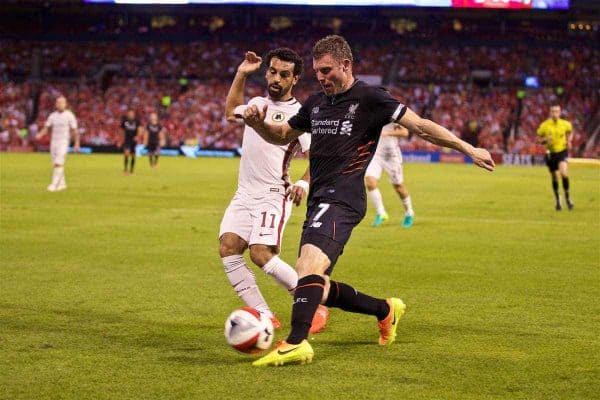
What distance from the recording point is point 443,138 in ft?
24.5

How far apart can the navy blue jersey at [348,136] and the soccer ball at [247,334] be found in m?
1.15

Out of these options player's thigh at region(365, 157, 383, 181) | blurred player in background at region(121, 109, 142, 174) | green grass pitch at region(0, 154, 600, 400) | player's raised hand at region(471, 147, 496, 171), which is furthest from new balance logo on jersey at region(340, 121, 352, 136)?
blurred player in background at region(121, 109, 142, 174)

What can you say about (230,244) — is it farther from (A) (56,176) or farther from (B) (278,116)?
(A) (56,176)

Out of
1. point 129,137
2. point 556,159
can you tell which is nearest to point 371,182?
point 556,159

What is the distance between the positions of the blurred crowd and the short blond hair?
48.7 metres

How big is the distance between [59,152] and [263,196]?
19.5 metres

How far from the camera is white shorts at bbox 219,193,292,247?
28.4 ft

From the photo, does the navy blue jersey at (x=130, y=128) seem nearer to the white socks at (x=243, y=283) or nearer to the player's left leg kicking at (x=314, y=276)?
the white socks at (x=243, y=283)

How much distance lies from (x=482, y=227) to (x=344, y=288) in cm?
1138

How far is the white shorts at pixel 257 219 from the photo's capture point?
866 centimetres

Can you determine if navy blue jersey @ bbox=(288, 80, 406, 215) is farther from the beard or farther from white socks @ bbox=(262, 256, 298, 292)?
white socks @ bbox=(262, 256, 298, 292)

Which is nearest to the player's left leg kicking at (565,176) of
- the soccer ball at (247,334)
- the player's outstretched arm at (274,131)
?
the player's outstretched arm at (274,131)

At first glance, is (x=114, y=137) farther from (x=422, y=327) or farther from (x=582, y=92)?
(x=422, y=327)

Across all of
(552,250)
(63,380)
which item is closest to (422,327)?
(63,380)
